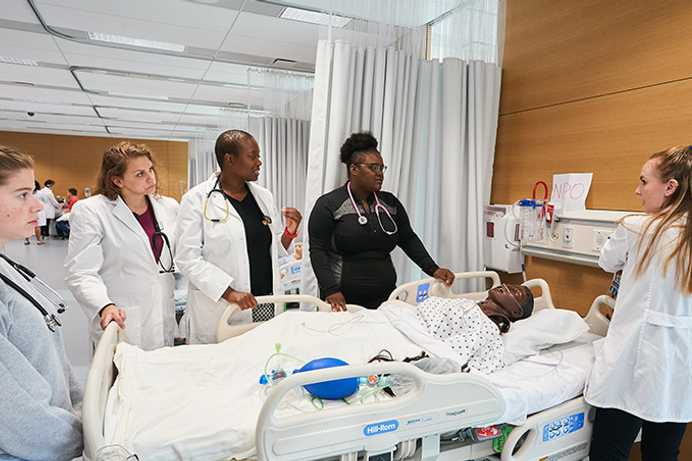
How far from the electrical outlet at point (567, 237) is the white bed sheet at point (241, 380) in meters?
0.58

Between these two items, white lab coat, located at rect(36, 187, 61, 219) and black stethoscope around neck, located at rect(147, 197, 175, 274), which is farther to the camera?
white lab coat, located at rect(36, 187, 61, 219)

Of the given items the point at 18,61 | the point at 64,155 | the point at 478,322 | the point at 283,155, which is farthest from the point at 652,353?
the point at 64,155

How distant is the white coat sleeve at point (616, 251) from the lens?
5.61 ft

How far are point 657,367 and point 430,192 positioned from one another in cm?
154

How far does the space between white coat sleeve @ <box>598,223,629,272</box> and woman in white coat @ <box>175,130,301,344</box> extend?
1494mm

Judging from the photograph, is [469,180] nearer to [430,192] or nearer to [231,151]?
[430,192]

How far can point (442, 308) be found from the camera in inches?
78.0

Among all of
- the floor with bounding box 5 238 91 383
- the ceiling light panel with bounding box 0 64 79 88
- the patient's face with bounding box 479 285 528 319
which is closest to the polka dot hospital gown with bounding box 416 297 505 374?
the patient's face with bounding box 479 285 528 319

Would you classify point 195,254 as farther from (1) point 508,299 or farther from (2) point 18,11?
(2) point 18,11

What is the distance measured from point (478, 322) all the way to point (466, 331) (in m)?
0.06

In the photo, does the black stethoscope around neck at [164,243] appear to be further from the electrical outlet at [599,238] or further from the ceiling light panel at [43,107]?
the ceiling light panel at [43,107]

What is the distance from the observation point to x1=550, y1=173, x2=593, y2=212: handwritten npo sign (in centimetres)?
238

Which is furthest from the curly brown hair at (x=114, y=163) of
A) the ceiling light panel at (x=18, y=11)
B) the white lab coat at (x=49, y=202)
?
the white lab coat at (x=49, y=202)

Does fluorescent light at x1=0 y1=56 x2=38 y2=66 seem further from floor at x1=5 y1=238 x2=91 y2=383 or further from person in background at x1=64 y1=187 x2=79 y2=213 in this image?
person in background at x1=64 y1=187 x2=79 y2=213
